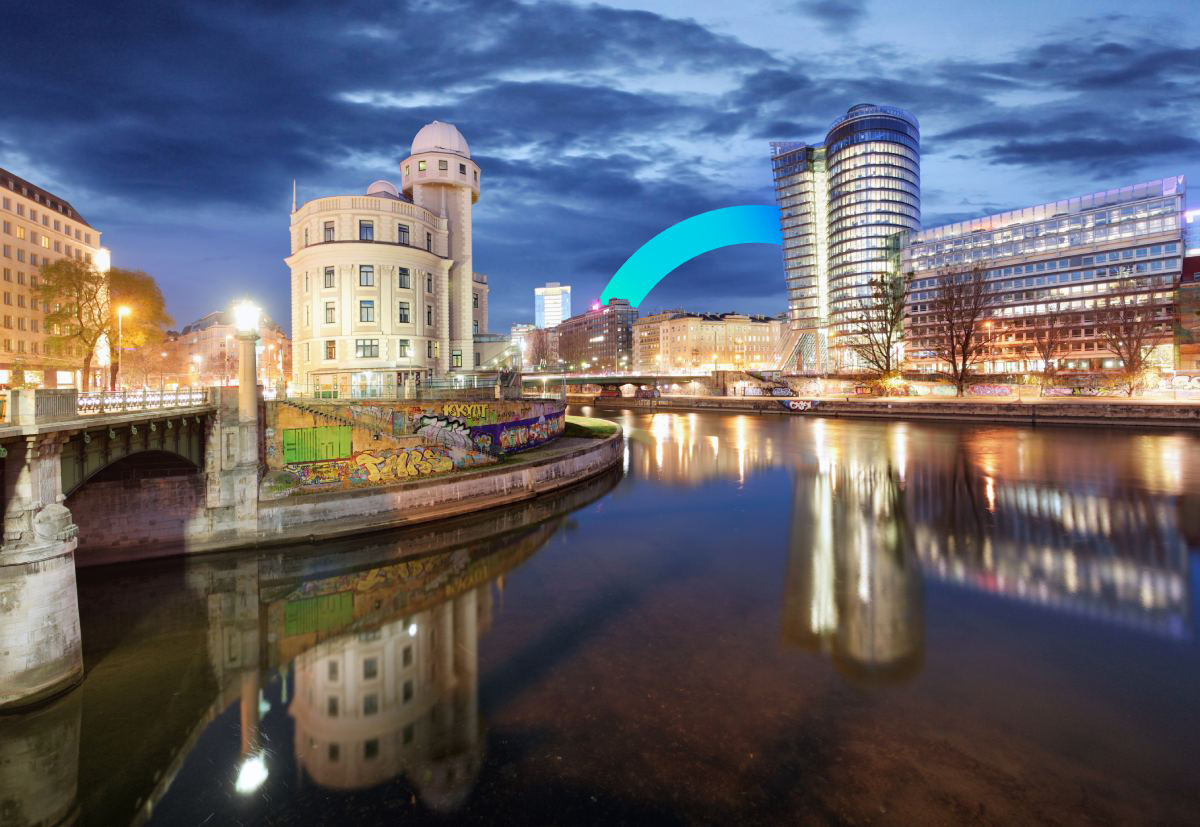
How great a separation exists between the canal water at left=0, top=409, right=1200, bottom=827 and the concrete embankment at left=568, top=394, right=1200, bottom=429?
1882 inches

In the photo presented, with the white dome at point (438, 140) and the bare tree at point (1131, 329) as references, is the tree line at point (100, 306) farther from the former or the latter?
the bare tree at point (1131, 329)

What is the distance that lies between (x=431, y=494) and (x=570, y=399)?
140 meters

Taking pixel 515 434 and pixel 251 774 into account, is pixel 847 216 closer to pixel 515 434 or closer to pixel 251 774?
pixel 515 434

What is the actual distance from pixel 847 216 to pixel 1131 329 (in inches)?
3381

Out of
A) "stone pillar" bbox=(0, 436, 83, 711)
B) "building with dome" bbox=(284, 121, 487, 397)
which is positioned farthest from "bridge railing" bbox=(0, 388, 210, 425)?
"building with dome" bbox=(284, 121, 487, 397)

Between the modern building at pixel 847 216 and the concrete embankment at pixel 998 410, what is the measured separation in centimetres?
5819

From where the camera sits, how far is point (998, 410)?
7250 cm

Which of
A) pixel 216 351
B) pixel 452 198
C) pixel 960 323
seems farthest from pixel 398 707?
pixel 216 351

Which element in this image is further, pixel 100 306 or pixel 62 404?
pixel 100 306

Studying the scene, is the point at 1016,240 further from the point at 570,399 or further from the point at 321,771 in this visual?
the point at 321,771

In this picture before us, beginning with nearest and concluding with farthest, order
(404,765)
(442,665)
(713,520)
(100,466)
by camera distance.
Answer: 1. (404,765)
2. (442,665)
3. (100,466)
4. (713,520)

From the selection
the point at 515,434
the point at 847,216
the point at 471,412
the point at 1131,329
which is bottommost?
the point at 515,434

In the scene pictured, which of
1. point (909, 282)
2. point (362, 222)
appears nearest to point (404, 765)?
point (362, 222)

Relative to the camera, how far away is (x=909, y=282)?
440ft
